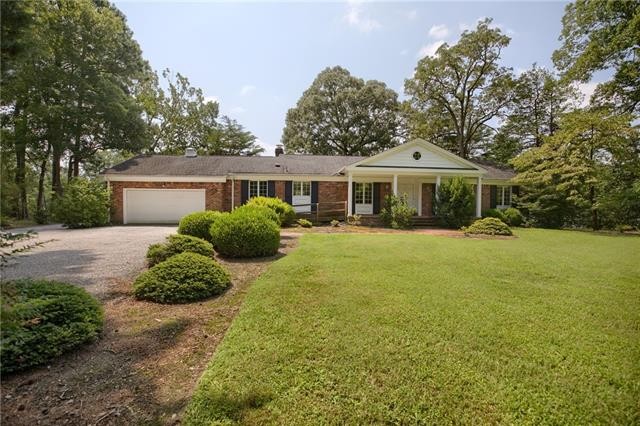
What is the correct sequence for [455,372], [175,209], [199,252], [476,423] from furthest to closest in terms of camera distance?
[175,209]
[199,252]
[455,372]
[476,423]

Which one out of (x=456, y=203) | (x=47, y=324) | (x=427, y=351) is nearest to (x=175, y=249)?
(x=47, y=324)

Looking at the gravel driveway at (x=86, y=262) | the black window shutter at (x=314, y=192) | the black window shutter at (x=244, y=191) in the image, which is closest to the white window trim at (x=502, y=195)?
the black window shutter at (x=314, y=192)

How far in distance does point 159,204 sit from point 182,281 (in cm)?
1371

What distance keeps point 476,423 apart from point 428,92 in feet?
93.5

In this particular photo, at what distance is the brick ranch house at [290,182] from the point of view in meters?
16.9

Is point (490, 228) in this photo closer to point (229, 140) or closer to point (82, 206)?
point (82, 206)

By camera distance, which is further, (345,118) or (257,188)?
(345,118)

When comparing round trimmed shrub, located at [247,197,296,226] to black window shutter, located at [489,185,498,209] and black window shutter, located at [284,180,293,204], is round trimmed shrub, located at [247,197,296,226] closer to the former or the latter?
black window shutter, located at [284,180,293,204]

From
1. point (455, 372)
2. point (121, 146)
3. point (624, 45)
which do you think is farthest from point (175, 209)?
point (624, 45)

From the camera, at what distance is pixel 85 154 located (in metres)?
22.0

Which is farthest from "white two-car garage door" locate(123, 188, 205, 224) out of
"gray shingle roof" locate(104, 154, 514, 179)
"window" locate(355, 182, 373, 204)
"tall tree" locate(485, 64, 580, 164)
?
"tall tree" locate(485, 64, 580, 164)

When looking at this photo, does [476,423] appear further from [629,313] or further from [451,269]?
[451,269]

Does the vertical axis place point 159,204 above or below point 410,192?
below

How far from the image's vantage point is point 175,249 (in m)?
6.44
